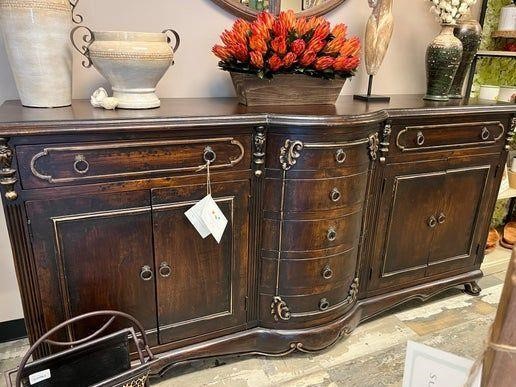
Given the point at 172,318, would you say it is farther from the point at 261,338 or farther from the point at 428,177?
the point at 428,177

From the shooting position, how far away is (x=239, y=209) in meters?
1.40

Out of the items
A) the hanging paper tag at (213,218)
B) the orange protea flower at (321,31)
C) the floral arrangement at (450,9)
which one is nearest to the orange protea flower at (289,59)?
the orange protea flower at (321,31)

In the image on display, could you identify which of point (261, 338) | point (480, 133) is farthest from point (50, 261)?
point (480, 133)

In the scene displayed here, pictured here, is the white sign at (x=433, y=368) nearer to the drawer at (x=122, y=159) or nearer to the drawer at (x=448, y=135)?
the drawer at (x=122, y=159)

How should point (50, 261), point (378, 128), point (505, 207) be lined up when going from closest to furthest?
point (50, 261) → point (378, 128) → point (505, 207)

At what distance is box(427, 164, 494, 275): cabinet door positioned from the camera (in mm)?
→ 1863

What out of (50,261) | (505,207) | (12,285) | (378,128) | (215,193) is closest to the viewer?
(50,261)

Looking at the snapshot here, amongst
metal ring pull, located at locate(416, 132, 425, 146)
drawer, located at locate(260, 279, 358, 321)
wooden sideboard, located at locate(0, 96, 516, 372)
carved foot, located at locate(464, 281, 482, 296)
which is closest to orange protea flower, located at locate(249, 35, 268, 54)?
wooden sideboard, located at locate(0, 96, 516, 372)

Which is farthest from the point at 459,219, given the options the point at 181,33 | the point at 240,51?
the point at 181,33

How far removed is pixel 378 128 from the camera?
1.54 metres

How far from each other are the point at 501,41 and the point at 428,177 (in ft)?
4.34

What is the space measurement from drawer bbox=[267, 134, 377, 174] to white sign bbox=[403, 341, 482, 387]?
656mm

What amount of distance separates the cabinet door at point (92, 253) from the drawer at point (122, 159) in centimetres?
7

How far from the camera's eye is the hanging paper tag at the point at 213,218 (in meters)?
1.30
